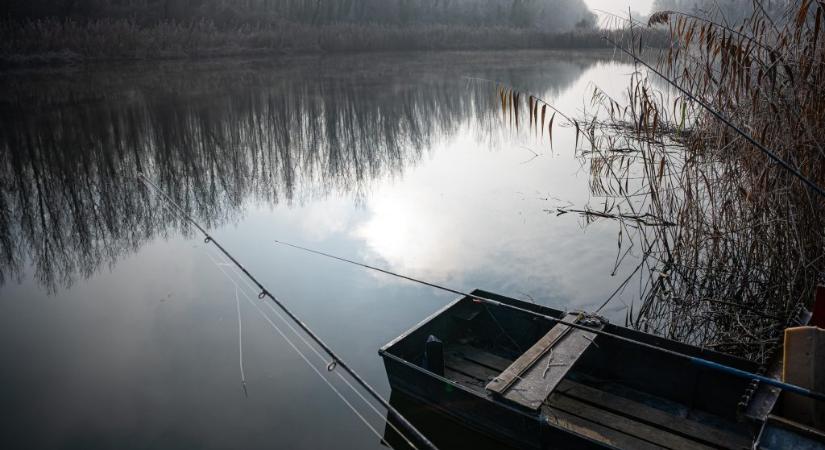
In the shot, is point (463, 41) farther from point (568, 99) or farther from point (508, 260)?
point (508, 260)

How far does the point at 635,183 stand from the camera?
9.14 m

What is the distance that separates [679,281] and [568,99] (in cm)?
1107

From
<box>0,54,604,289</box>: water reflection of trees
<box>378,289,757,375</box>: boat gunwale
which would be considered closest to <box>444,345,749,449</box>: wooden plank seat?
<box>378,289,757,375</box>: boat gunwale

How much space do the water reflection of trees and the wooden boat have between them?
4.45m

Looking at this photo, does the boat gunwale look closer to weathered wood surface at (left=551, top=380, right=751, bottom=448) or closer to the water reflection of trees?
weathered wood surface at (left=551, top=380, right=751, bottom=448)

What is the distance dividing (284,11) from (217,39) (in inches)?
358

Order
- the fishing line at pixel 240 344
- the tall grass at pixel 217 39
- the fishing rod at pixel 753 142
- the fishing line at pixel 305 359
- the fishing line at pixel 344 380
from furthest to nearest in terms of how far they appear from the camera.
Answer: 1. the tall grass at pixel 217 39
2. the fishing line at pixel 240 344
3. the fishing line at pixel 305 359
4. the fishing line at pixel 344 380
5. the fishing rod at pixel 753 142

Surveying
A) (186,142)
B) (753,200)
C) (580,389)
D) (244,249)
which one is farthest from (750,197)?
(186,142)

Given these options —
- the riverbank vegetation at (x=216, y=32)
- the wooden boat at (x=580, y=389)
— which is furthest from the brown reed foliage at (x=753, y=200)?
the riverbank vegetation at (x=216, y=32)

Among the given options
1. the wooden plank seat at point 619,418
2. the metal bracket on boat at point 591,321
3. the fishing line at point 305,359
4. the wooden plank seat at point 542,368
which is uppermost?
the metal bracket on boat at point 591,321

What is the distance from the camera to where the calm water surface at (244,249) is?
4395 millimetres

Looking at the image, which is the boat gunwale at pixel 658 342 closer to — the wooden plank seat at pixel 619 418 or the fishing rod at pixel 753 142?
the wooden plank seat at pixel 619 418

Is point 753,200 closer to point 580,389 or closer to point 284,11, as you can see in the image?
point 580,389

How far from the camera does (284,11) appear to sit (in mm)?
34750
